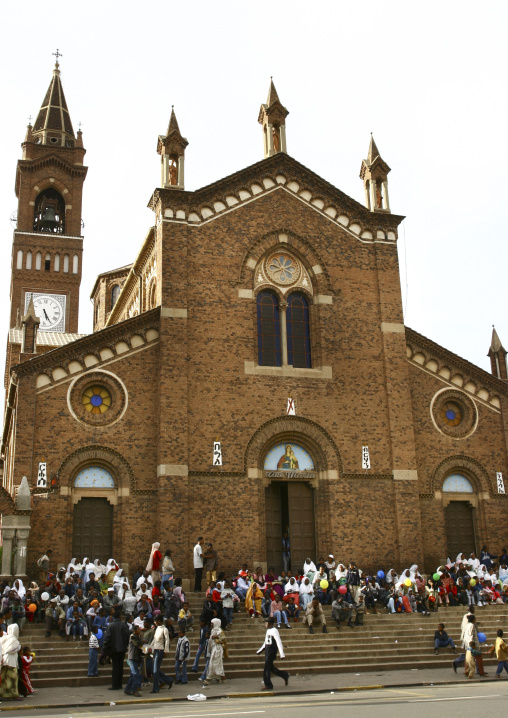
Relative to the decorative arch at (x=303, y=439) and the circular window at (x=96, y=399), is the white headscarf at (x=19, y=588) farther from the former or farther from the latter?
the decorative arch at (x=303, y=439)

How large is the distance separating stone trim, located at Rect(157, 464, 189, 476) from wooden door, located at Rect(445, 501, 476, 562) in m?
10.6

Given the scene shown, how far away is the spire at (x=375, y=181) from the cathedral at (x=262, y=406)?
8cm

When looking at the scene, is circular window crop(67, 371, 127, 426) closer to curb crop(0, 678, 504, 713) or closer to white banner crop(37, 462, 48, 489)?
white banner crop(37, 462, 48, 489)

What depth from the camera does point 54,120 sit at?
200ft

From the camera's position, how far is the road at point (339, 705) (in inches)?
512

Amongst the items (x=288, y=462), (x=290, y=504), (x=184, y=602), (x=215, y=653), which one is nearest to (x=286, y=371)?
(x=288, y=462)

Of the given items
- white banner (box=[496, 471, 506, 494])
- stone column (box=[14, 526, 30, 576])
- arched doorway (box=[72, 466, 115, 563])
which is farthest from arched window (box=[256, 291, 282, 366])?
stone column (box=[14, 526, 30, 576])

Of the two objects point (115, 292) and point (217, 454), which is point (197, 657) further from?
point (115, 292)

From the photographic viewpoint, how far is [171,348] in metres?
28.7

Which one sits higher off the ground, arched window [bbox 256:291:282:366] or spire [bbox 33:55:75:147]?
spire [bbox 33:55:75:147]

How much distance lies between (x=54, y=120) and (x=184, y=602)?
47.5m

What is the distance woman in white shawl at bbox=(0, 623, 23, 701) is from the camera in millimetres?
16734

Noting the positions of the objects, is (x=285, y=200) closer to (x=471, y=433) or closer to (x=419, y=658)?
(x=471, y=433)

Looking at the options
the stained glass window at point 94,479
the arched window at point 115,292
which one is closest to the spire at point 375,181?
the stained glass window at point 94,479
